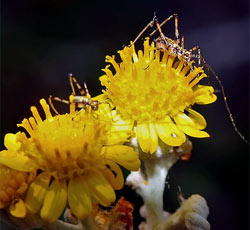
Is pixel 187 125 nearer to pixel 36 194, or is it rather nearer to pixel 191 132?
pixel 191 132

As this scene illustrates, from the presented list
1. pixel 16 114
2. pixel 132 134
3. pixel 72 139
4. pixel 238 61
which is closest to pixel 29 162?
pixel 72 139

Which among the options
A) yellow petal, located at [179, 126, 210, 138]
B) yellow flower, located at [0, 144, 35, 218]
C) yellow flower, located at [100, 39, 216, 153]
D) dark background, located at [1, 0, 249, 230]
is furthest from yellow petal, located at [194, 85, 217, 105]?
dark background, located at [1, 0, 249, 230]

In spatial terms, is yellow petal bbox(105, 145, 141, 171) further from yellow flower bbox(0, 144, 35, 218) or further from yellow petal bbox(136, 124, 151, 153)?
yellow flower bbox(0, 144, 35, 218)

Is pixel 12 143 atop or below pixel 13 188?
atop

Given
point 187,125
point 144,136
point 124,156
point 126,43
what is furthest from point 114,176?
point 126,43

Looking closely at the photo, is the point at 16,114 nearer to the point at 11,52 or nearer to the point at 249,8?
the point at 11,52

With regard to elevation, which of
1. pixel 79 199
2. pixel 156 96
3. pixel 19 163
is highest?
pixel 156 96
